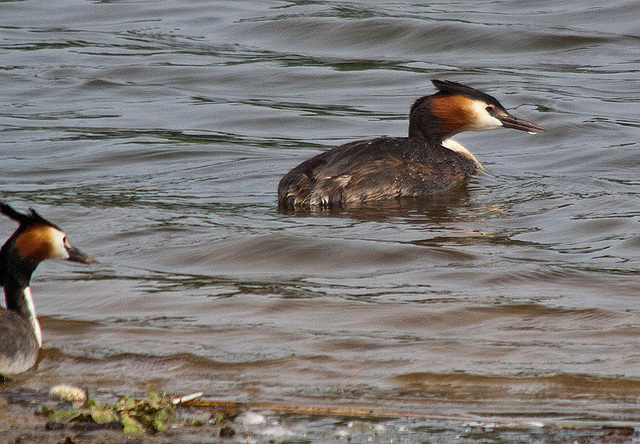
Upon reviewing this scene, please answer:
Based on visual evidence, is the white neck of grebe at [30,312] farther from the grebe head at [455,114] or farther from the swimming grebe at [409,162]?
the grebe head at [455,114]

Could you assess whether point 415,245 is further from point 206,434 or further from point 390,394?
point 206,434

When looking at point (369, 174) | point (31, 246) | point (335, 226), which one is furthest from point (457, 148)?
point (31, 246)

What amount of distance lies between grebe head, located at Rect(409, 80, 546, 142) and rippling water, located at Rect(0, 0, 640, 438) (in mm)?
431

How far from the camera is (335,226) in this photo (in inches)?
271

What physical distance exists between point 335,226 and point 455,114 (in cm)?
202

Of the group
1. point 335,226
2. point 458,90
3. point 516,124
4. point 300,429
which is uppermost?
point 458,90

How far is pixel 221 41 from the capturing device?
15281 millimetres

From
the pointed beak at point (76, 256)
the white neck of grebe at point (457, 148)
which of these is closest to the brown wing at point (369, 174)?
the white neck of grebe at point (457, 148)

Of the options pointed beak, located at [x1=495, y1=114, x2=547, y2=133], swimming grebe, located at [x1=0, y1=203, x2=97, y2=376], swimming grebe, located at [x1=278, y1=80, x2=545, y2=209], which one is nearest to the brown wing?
swimming grebe, located at [x1=278, y1=80, x2=545, y2=209]

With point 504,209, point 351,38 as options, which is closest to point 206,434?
point 504,209

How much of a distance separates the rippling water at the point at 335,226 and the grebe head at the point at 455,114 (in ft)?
1.41

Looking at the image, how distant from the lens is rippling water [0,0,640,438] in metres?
4.42

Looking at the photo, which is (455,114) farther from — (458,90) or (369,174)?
(369,174)

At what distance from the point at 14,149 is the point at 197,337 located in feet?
17.4
